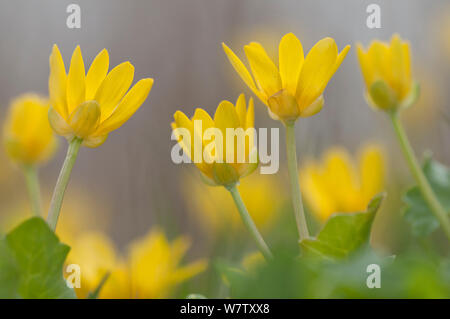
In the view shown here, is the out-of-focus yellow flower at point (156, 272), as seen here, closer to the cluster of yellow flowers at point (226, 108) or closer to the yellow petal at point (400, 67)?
the cluster of yellow flowers at point (226, 108)

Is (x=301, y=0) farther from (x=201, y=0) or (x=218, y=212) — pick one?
(x=218, y=212)

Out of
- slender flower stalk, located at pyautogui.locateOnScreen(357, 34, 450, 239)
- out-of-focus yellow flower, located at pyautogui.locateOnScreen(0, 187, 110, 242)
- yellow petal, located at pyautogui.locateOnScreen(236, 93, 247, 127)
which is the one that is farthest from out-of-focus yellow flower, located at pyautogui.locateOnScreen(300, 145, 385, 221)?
out-of-focus yellow flower, located at pyautogui.locateOnScreen(0, 187, 110, 242)

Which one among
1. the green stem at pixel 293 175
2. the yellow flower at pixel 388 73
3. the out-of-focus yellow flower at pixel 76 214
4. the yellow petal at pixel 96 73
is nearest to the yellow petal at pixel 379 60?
the yellow flower at pixel 388 73

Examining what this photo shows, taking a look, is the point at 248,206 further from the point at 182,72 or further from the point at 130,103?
the point at 182,72

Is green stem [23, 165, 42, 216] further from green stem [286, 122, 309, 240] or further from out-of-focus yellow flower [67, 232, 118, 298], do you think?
green stem [286, 122, 309, 240]

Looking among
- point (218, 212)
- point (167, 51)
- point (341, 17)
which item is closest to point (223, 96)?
point (167, 51)

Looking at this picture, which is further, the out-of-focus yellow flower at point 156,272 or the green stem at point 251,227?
the out-of-focus yellow flower at point 156,272
